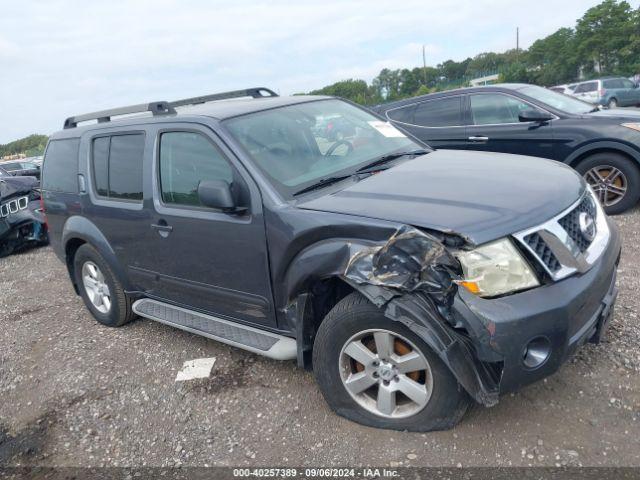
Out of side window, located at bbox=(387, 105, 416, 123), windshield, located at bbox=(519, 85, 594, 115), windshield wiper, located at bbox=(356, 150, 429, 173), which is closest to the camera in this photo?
windshield wiper, located at bbox=(356, 150, 429, 173)

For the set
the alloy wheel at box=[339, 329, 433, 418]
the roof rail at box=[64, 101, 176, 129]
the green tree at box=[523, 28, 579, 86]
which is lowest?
the alloy wheel at box=[339, 329, 433, 418]

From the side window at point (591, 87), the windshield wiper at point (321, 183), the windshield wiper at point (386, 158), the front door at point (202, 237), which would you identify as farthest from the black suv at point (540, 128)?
the side window at point (591, 87)

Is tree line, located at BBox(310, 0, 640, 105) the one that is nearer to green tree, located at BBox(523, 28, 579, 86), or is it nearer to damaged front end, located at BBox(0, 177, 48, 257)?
green tree, located at BBox(523, 28, 579, 86)

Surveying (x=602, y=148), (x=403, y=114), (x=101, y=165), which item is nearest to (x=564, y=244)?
(x=101, y=165)

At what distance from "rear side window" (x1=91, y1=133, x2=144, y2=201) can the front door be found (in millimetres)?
244

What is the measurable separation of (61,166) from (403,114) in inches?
175

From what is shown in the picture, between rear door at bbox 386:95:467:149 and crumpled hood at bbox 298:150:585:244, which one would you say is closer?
crumpled hood at bbox 298:150:585:244

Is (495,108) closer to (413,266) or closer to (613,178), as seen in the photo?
(613,178)

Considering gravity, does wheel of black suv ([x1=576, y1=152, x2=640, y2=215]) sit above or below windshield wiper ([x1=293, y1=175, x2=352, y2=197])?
below

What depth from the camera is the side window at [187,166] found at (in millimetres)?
A: 3318

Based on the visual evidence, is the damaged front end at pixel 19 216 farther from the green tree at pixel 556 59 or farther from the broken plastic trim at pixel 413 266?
the green tree at pixel 556 59

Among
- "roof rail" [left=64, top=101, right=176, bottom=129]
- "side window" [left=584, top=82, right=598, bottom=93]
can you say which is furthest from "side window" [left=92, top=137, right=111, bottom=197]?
"side window" [left=584, top=82, right=598, bottom=93]

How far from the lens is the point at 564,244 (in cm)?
253

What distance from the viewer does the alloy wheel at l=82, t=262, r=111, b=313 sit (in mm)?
4663
